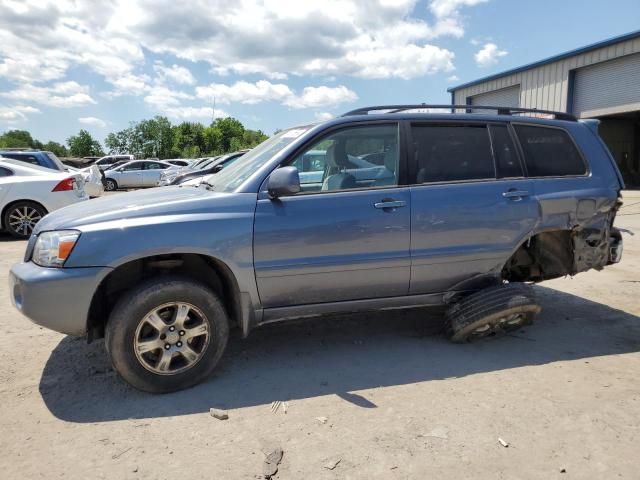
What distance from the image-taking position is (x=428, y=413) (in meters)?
2.95

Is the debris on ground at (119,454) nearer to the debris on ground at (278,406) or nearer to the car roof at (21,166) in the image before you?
the debris on ground at (278,406)

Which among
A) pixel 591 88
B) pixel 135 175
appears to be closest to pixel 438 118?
pixel 591 88

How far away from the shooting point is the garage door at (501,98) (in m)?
22.5

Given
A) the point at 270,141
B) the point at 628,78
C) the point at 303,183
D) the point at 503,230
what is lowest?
the point at 503,230

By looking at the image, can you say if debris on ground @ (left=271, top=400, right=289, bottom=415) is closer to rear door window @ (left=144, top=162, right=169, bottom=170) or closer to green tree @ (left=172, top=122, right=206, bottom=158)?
rear door window @ (left=144, top=162, right=169, bottom=170)

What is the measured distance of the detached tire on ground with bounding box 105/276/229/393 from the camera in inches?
122

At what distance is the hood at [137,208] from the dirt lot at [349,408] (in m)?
1.13

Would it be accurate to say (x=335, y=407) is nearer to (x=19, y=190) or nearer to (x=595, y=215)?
(x=595, y=215)

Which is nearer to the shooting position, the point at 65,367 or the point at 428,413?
the point at 428,413

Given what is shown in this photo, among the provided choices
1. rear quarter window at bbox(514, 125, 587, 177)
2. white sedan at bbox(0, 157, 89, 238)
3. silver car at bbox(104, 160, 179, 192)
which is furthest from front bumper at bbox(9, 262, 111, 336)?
silver car at bbox(104, 160, 179, 192)

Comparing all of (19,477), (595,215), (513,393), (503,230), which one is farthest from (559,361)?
(19,477)

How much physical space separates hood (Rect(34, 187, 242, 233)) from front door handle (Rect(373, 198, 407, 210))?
1.05 m

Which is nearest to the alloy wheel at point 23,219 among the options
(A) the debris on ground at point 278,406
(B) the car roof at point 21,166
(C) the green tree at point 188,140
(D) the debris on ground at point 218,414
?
(B) the car roof at point 21,166

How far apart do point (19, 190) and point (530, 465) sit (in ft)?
31.2
